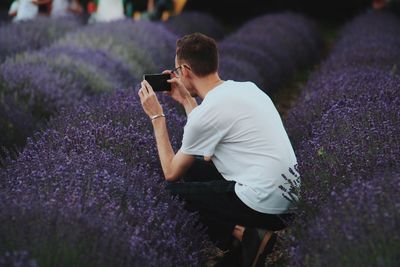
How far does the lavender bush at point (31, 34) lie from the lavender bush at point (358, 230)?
5.62m

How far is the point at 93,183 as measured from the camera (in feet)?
10.2

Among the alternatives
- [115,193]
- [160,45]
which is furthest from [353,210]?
[160,45]

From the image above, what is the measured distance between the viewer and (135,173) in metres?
3.38

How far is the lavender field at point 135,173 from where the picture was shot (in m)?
2.56

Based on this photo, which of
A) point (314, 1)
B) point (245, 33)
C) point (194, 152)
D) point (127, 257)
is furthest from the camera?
point (314, 1)

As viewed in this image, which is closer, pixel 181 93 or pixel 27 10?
pixel 181 93

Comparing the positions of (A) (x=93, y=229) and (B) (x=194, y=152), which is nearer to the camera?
(A) (x=93, y=229)

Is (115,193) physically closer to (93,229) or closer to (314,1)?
(93,229)

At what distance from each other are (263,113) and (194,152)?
1.23ft

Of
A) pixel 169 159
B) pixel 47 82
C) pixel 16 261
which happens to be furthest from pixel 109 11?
pixel 16 261

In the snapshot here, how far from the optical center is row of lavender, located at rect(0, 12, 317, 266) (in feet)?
8.46

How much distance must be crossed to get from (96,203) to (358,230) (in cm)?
101

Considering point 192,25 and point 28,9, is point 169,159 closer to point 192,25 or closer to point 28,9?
point 28,9

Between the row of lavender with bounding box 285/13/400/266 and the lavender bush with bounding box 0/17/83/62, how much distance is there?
405 centimetres
